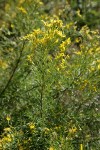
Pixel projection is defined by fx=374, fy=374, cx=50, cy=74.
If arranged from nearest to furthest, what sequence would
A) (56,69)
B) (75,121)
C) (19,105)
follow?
(56,69) < (75,121) < (19,105)

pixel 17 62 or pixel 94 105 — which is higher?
pixel 17 62

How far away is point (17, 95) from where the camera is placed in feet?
11.1

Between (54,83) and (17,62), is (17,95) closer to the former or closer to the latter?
(17,62)

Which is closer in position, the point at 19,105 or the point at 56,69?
the point at 56,69

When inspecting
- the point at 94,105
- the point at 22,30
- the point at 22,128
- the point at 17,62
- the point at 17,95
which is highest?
the point at 22,30

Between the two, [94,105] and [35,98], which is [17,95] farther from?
[94,105]

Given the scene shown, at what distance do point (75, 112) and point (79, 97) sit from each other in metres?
0.12

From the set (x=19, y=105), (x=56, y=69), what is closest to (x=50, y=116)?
(x=56, y=69)

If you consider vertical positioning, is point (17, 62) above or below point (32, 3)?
below

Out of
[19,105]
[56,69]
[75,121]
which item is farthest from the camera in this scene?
[19,105]

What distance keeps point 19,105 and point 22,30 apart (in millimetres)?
728

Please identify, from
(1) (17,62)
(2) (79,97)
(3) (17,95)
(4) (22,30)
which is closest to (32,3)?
(4) (22,30)

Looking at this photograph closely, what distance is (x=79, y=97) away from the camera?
9.50 ft

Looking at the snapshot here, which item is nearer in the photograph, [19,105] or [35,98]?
[35,98]
